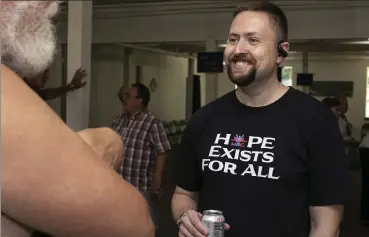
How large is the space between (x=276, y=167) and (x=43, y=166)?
1.00m

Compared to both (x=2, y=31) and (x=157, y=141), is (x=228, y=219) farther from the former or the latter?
(x=157, y=141)

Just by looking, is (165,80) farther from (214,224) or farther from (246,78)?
(214,224)

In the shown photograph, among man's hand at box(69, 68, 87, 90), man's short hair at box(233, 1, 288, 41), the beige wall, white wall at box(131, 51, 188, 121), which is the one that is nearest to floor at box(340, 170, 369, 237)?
man's hand at box(69, 68, 87, 90)

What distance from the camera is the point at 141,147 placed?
3.44m

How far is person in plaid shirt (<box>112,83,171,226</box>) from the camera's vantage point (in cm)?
343

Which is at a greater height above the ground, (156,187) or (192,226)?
(192,226)

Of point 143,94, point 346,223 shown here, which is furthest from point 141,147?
point 346,223

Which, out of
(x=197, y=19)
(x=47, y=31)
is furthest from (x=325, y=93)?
(x=47, y=31)

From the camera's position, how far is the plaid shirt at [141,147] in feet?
11.2

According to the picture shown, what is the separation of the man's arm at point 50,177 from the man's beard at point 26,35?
7 cm

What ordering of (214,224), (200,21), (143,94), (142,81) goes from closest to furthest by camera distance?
1. (214,224)
2. (143,94)
3. (200,21)
4. (142,81)

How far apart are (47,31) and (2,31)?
0.32ft

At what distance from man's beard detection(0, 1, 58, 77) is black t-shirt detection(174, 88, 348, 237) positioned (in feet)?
2.91

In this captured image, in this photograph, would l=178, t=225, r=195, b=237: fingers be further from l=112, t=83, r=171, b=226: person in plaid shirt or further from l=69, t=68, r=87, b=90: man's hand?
l=69, t=68, r=87, b=90: man's hand
